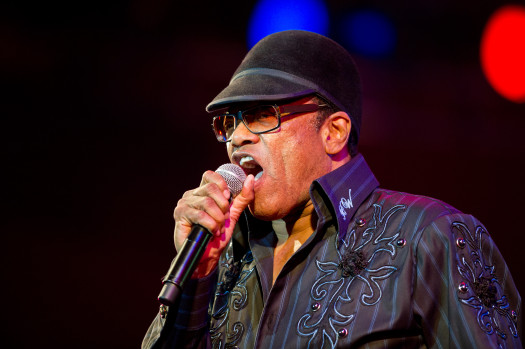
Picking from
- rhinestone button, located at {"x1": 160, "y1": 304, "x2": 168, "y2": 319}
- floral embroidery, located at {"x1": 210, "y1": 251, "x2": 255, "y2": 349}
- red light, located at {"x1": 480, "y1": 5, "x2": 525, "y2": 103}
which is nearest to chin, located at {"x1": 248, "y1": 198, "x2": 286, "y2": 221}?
floral embroidery, located at {"x1": 210, "y1": 251, "x2": 255, "y2": 349}

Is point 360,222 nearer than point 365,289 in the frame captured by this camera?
No

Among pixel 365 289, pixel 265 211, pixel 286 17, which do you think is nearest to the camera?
pixel 365 289

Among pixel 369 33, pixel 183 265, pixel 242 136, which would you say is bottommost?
pixel 183 265

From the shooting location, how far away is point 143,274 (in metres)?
3.79

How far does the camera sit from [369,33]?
12.7 feet

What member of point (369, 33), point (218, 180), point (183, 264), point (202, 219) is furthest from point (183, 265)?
point (369, 33)

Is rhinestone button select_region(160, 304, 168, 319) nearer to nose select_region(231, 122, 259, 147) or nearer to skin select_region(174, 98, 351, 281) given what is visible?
skin select_region(174, 98, 351, 281)

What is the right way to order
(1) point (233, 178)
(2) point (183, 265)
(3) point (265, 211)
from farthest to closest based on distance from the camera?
(3) point (265, 211)
(1) point (233, 178)
(2) point (183, 265)

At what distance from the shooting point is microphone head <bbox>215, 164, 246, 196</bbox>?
183cm

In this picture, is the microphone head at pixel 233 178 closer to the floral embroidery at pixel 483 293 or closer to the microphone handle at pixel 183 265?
the microphone handle at pixel 183 265

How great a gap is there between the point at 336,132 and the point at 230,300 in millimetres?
853

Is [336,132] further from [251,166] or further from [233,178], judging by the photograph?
[233,178]

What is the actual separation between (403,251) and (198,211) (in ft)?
2.31

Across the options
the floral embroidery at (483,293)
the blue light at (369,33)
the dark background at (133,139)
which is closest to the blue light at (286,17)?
the dark background at (133,139)
